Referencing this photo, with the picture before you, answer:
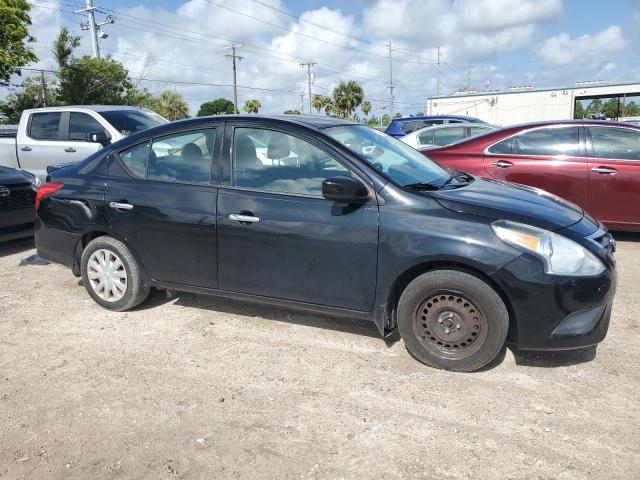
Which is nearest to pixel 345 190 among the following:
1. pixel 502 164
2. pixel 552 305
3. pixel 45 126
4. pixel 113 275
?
pixel 552 305

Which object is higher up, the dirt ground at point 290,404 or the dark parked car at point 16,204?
the dark parked car at point 16,204

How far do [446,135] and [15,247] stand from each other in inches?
294

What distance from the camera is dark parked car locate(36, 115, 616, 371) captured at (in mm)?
3279

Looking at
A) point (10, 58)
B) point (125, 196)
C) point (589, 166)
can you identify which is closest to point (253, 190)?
point (125, 196)

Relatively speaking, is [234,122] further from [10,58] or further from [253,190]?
[10,58]

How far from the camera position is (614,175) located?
6246 millimetres

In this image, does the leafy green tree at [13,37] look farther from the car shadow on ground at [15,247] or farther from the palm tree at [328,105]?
the palm tree at [328,105]

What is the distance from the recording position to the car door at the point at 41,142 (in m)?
9.02

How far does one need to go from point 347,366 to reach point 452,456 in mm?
1103

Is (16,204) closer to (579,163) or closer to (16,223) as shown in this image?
(16,223)

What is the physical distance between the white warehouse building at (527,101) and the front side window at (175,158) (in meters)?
40.0

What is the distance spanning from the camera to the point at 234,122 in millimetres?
4133

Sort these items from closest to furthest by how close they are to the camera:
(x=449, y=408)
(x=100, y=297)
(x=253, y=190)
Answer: (x=449, y=408) → (x=253, y=190) → (x=100, y=297)

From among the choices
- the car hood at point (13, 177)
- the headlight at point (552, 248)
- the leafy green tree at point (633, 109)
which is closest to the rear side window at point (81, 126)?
the car hood at point (13, 177)
